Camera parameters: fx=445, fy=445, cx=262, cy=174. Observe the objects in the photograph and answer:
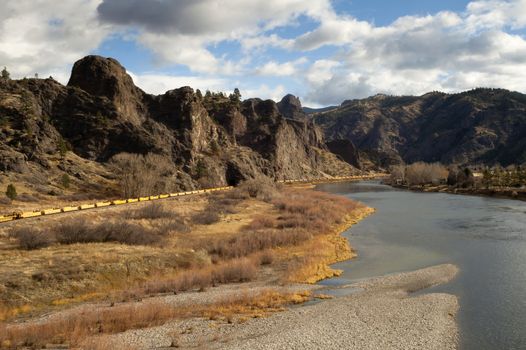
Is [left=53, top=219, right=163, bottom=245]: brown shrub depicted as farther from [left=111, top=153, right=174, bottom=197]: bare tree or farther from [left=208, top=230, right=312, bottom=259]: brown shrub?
[left=111, top=153, right=174, bottom=197]: bare tree

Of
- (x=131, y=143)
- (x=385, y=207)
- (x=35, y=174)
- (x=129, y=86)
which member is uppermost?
(x=129, y=86)

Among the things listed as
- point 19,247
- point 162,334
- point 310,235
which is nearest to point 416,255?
point 310,235

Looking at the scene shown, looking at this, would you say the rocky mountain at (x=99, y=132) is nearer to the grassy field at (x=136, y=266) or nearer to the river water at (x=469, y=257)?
the grassy field at (x=136, y=266)

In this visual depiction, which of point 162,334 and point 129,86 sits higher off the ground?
point 129,86

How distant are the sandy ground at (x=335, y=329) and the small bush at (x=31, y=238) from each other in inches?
674

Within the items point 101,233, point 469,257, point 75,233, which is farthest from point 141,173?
point 469,257

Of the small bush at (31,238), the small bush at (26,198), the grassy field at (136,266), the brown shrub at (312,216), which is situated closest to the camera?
the grassy field at (136,266)

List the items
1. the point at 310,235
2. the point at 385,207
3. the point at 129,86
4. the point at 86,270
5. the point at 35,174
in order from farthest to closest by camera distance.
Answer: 1. the point at 129,86
2. the point at 385,207
3. the point at 35,174
4. the point at 310,235
5. the point at 86,270

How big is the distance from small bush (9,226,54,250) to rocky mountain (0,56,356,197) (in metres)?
38.6

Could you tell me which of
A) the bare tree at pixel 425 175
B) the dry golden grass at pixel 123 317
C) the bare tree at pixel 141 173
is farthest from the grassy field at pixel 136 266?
the bare tree at pixel 425 175

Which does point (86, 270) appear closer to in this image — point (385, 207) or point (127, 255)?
point (127, 255)

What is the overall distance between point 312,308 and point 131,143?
283ft

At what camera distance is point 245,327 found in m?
22.2

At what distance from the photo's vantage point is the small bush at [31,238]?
1371 inches
